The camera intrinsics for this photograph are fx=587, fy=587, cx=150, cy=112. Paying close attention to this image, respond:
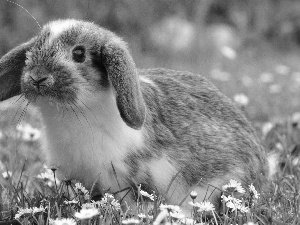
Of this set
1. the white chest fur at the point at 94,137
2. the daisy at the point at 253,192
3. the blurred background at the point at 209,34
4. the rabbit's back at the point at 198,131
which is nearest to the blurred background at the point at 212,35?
the blurred background at the point at 209,34

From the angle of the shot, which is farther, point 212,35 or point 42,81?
point 212,35

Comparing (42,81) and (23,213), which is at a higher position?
(42,81)

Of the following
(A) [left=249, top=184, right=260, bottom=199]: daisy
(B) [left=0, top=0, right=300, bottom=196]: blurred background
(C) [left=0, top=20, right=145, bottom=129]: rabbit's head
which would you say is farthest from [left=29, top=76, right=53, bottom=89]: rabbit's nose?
(B) [left=0, top=0, right=300, bottom=196]: blurred background

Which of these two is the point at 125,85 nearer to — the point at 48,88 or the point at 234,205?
the point at 48,88

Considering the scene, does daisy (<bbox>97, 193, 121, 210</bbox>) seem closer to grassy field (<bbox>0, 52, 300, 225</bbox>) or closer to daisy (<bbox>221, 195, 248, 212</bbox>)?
grassy field (<bbox>0, 52, 300, 225</bbox>)

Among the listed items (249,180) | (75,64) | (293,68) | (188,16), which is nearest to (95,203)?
(75,64)

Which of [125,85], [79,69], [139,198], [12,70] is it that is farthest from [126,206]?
[12,70]

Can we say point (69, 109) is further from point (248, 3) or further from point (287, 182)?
point (248, 3)
